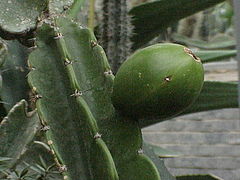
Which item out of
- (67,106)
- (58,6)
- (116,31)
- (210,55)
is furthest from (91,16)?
(67,106)

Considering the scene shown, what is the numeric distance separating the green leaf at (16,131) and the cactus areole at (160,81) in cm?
27

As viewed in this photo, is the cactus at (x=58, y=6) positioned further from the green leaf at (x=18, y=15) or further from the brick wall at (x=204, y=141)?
the brick wall at (x=204, y=141)

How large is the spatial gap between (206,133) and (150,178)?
3.75 metres

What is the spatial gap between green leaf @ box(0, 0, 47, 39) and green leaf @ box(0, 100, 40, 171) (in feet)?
0.48

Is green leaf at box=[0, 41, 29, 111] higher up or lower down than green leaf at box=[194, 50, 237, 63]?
higher up

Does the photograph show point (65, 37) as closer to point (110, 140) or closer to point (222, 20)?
→ point (110, 140)

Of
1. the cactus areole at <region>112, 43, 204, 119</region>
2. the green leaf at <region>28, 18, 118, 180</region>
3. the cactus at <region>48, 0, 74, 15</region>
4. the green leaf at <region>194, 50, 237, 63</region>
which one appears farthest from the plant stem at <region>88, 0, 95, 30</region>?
the cactus areole at <region>112, 43, 204, 119</region>

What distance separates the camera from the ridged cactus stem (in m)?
1.94

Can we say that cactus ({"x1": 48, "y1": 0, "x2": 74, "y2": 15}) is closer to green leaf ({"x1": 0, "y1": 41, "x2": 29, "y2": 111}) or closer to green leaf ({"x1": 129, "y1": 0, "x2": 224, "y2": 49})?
green leaf ({"x1": 0, "y1": 41, "x2": 29, "y2": 111})

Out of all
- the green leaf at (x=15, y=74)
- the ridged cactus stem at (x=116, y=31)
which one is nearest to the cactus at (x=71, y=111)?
the green leaf at (x=15, y=74)

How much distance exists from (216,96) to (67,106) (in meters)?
0.91

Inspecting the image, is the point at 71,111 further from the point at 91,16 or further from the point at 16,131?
the point at 91,16

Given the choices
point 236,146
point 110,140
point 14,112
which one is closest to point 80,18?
point 14,112

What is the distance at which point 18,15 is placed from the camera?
1.31 m
